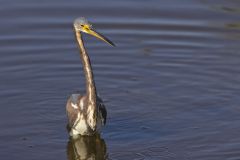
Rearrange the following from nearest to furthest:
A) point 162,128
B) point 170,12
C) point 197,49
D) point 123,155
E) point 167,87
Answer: point 123,155 < point 162,128 < point 167,87 < point 197,49 < point 170,12

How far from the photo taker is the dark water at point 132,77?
12.2 meters

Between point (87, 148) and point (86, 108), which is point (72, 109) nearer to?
point (86, 108)

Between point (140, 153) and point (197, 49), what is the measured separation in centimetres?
445

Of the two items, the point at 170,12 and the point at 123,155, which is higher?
the point at 170,12

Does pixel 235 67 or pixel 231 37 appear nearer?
pixel 235 67

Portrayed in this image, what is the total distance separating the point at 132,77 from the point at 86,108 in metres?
2.32

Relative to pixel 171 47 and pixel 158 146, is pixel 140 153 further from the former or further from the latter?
pixel 171 47

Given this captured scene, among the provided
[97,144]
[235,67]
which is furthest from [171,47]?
[97,144]

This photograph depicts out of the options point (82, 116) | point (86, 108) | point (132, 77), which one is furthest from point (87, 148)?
point (132, 77)

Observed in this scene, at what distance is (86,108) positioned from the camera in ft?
40.9

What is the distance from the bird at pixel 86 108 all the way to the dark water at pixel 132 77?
200 millimetres

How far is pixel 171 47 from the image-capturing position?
52.1ft

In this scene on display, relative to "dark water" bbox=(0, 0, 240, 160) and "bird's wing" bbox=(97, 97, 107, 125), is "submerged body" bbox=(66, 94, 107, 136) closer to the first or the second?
"bird's wing" bbox=(97, 97, 107, 125)

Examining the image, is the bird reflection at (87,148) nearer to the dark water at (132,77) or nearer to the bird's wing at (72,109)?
the dark water at (132,77)
